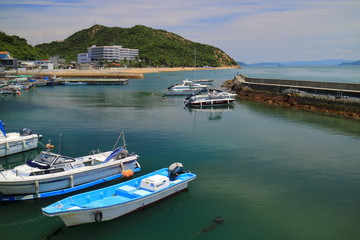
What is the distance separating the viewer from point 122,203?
17.6 m

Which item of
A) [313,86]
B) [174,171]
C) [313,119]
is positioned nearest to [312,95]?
[313,86]

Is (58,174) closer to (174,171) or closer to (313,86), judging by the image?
(174,171)

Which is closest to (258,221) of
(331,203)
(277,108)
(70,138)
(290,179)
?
(331,203)

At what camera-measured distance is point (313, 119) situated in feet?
157

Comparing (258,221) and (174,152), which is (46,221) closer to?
(258,221)

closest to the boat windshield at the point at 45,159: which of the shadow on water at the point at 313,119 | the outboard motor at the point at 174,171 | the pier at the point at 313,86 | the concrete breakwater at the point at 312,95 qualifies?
the outboard motor at the point at 174,171

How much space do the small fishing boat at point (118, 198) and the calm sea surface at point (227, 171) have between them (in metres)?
0.58

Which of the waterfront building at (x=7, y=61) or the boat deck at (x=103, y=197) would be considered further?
the waterfront building at (x=7, y=61)

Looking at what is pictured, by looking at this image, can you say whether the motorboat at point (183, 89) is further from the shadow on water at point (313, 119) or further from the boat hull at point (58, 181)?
the boat hull at point (58, 181)

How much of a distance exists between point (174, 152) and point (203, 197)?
9430 millimetres

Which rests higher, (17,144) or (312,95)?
(312,95)

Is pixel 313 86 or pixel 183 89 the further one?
pixel 183 89

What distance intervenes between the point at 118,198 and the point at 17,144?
1610 centimetres

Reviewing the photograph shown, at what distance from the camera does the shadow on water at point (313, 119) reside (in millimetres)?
41344
